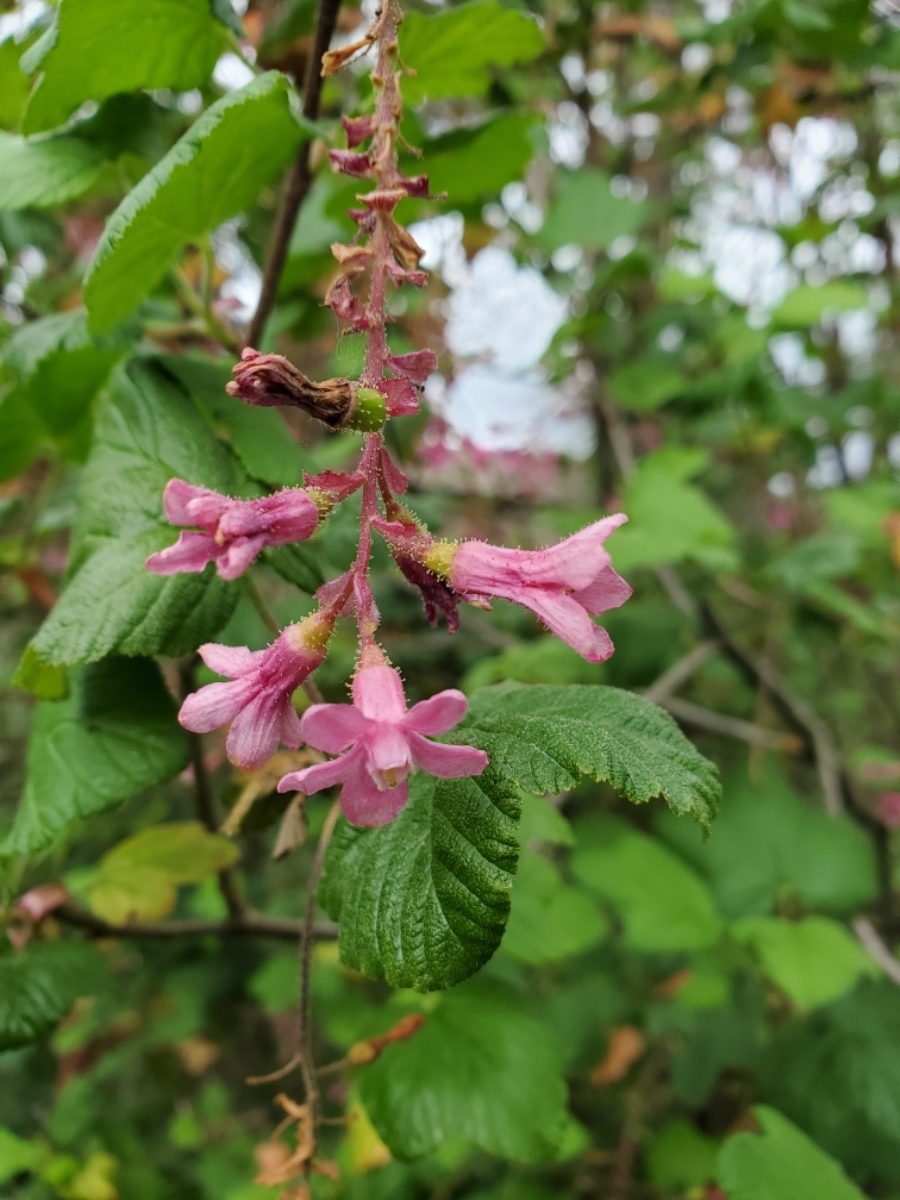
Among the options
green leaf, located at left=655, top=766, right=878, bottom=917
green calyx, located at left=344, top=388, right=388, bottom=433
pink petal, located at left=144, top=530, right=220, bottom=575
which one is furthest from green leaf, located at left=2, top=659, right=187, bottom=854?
green leaf, located at left=655, top=766, right=878, bottom=917

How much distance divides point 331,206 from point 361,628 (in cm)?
77

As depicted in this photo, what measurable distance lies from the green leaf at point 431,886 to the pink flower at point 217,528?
239mm

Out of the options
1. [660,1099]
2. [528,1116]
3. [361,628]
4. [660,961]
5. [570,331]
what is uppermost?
[361,628]

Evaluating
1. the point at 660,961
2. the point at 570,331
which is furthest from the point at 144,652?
the point at 660,961

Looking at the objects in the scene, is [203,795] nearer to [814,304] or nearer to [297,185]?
[297,185]

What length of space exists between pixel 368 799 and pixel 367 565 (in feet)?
0.57

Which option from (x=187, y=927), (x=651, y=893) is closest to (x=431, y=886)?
(x=187, y=927)

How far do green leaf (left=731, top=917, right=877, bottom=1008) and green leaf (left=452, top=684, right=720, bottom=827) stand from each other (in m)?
0.91

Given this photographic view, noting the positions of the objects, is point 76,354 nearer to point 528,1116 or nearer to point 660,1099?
point 528,1116

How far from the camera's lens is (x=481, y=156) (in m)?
1.06

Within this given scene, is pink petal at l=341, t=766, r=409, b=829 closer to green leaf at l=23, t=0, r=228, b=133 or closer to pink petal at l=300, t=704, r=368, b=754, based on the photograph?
pink petal at l=300, t=704, r=368, b=754

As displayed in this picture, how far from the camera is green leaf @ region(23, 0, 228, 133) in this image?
71cm

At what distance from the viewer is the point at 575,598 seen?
24.2 inches

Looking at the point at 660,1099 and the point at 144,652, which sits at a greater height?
the point at 144,652
